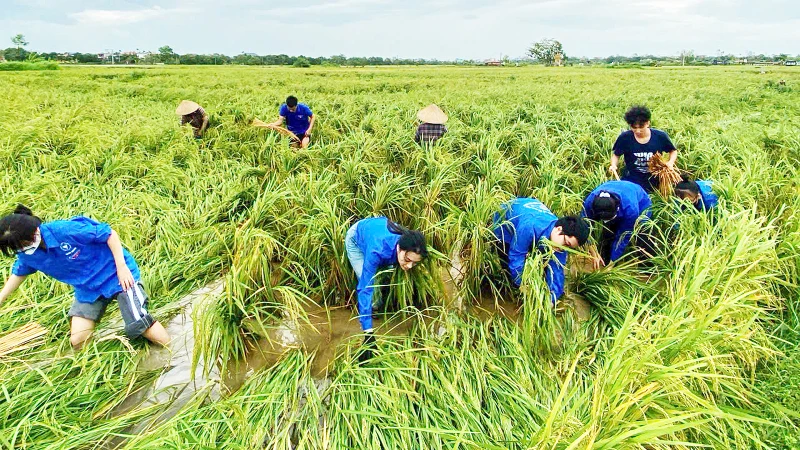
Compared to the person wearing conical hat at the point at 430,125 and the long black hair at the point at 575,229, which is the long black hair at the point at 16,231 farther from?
the person wearing conical hat at the point at 430,125

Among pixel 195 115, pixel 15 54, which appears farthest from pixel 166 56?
pixel 195 115

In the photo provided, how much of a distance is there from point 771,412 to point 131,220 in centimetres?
560

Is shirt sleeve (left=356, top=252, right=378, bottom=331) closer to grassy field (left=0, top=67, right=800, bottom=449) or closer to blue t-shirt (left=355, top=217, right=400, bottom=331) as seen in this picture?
blue t-shirt (left=355, top=217, right=400, bottom=331)

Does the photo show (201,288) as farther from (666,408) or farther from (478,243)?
(666,408)

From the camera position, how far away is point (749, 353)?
2.53 m

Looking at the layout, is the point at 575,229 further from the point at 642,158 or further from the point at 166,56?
the point at 166,56

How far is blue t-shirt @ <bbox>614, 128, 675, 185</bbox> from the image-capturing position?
4.48m

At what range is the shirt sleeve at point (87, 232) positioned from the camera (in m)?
2.76

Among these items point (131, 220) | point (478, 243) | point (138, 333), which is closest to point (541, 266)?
point (478, 243)

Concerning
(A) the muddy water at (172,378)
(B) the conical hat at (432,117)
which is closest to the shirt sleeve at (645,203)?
(B) the conical hat at (432,117)

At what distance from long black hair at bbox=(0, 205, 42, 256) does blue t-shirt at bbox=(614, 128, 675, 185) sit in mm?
5202

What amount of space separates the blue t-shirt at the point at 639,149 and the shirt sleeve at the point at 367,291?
10.9 ft

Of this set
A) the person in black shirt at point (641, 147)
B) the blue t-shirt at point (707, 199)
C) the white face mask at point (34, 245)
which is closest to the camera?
the white face mask at point (34, 245)

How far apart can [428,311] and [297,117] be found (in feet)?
16.7
